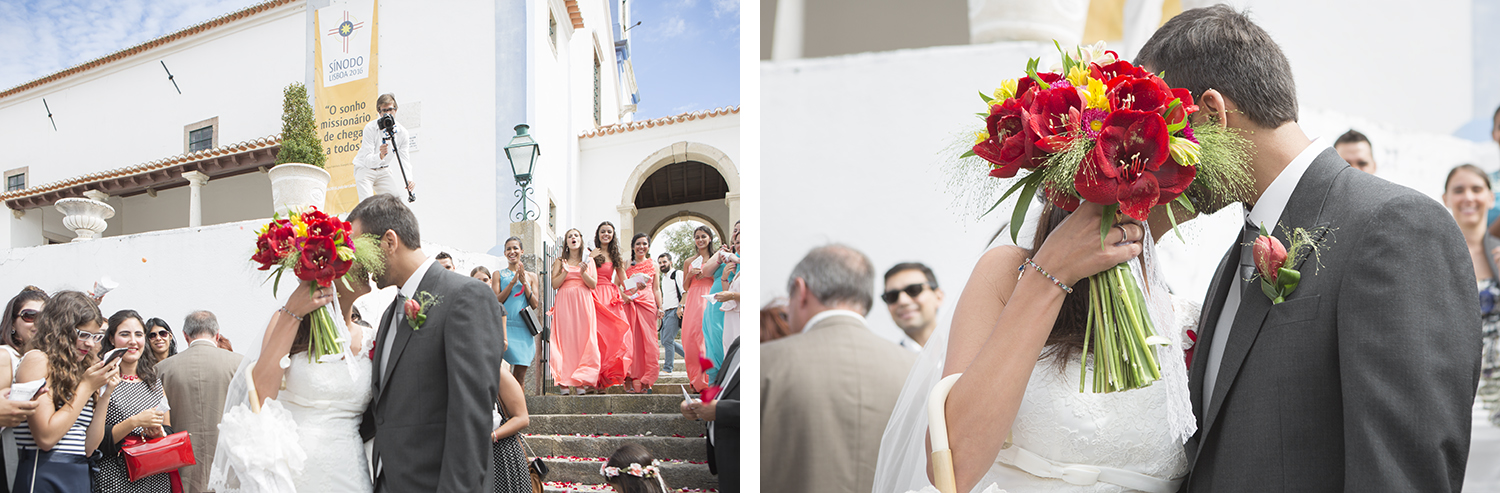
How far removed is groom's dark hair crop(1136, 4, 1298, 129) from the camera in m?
1.30

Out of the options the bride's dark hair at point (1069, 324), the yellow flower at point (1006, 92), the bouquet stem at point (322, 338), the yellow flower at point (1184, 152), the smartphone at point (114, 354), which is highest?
the yellow flower at point (1006, 92)

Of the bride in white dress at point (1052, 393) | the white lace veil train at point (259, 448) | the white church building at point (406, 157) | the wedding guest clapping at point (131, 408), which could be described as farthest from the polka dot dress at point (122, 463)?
the bride in white dress at point (1052, 393)

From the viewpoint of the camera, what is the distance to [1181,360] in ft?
4.35

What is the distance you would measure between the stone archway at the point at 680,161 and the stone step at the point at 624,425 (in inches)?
26.5

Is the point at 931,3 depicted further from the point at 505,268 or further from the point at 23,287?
the point at 23,287

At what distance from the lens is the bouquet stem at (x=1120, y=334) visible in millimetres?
1294

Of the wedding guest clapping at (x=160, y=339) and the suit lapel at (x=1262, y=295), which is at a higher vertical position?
the suit lapel at (x=1262, y=295)

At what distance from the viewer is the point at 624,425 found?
2861mm

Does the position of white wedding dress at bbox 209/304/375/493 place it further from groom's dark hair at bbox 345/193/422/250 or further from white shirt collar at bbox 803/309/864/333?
white shirt collar at bbox 803/309/864/333

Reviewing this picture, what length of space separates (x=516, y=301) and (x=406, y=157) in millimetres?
688

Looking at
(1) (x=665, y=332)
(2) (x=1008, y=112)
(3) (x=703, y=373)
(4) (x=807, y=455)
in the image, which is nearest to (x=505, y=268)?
(1) (x=665, y=332)

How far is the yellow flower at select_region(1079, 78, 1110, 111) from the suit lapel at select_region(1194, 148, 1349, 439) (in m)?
0.39

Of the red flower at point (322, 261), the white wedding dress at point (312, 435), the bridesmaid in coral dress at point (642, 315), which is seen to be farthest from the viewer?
the bridesmaid in coral dress at point (642, 315)

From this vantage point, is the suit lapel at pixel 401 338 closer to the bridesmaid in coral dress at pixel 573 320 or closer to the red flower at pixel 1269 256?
the bridesmaid in coral dress at pixel 573 320
